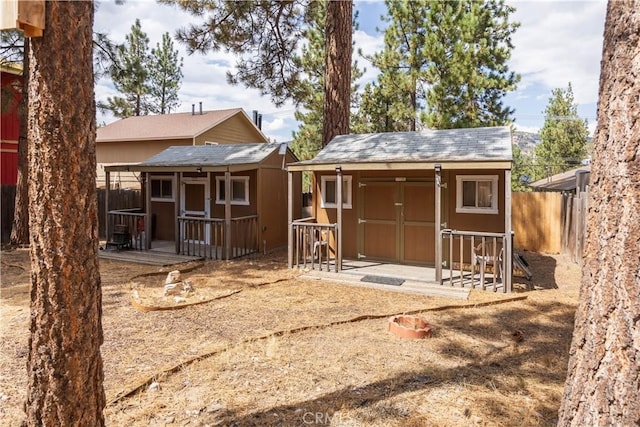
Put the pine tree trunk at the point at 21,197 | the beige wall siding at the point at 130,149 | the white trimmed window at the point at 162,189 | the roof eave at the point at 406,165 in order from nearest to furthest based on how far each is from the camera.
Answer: the roof eave at the point at 406,165 → the pine tree trunk at the point at 21,197 → the white trimmed window at the point at 162,189 → the beige wall siding at the point at 130,149

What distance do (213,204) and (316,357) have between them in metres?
8.02

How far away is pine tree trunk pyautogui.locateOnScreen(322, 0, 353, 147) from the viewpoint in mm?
11258

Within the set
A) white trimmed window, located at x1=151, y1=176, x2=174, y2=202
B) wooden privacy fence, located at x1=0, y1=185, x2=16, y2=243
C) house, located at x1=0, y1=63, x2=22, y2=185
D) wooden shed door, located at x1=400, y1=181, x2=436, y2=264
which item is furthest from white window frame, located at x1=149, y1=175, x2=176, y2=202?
wooden shed door, located at x1=400, y1=181, x2=436, y2=264

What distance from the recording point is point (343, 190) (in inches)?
376

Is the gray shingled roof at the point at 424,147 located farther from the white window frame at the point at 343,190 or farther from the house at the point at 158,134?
the house at the point at 158,134

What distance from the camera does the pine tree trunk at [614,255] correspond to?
1.71m

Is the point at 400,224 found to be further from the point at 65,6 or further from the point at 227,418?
the point at 65,6

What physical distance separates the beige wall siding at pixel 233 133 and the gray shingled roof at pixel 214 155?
5817mm

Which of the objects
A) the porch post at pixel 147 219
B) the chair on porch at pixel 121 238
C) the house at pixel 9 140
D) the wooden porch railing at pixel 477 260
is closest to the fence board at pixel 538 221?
the wooden porch railing at pixel 477 260

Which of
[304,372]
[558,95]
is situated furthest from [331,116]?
[558,95]

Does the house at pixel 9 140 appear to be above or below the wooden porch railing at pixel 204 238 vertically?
above

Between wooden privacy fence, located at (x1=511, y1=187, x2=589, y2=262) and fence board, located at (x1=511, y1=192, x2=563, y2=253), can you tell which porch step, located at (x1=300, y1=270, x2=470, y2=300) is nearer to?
wooden privacy fence, located at (x1=511, y1=187, x2=589, y2=262)

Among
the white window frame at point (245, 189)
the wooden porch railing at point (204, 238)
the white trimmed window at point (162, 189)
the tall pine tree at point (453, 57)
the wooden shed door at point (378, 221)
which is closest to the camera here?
the wooden shed door at point (378, 221)

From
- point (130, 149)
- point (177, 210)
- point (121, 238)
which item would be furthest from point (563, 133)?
point (121, 238)
